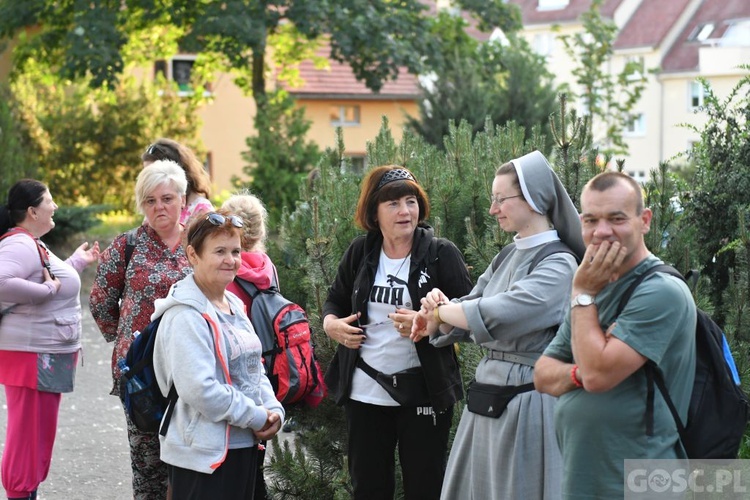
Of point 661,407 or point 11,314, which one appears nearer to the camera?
point 661,407

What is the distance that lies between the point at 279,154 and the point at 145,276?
518 inches

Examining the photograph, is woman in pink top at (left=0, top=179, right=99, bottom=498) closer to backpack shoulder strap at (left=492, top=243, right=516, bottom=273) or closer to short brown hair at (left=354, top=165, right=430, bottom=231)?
short brown hair at (left=354, top=165, right=430, bottom=231)

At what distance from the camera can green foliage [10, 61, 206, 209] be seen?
80.1ft

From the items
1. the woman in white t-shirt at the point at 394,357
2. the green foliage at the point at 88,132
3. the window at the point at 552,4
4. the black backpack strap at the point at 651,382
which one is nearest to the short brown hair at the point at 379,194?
the woman in white t-shirt at the point at 394,357

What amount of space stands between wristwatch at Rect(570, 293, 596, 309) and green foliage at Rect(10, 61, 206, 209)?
71.3ft

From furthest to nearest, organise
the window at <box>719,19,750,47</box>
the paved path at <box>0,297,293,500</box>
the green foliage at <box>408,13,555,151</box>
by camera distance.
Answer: the window at <box>719,19,750,47</box> → the green foliage at <box>408,13,555,151</box> → the paved path at <box>0,297,293,500</box>

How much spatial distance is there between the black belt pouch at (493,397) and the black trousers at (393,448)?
0.67 m

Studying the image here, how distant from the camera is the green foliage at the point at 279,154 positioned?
18.7m

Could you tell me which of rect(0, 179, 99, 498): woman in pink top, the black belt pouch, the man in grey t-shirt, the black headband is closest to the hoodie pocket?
rect(0, 179, 99, 498): woman in pink top

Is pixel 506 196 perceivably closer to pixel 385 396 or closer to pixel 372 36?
pixel 385 396

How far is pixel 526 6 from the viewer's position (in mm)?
68938

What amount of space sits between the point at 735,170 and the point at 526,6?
64.8 metres

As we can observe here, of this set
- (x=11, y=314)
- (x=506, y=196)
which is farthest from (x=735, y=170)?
(x=11, y=314)

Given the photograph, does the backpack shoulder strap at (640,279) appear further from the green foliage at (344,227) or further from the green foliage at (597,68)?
the green foliage at (597,68)
